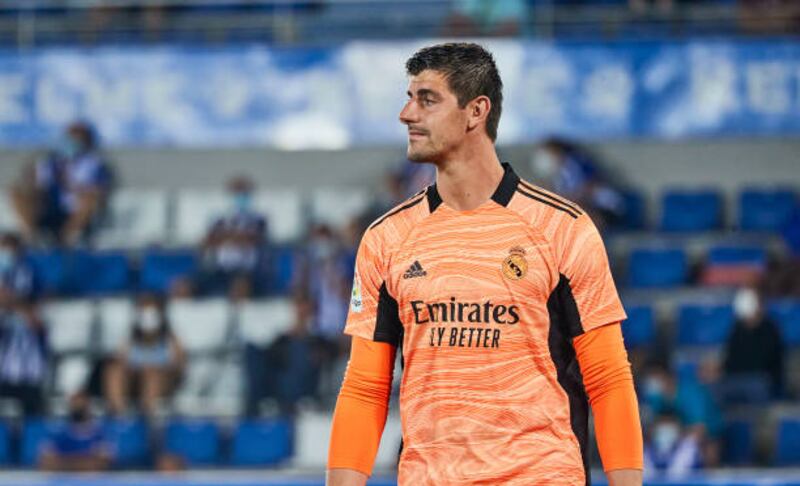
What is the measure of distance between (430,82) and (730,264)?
10.6m

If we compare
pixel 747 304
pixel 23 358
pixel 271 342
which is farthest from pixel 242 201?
pixel 747 304

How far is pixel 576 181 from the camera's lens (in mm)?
14188

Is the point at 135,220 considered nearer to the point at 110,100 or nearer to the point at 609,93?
the point at 110,100

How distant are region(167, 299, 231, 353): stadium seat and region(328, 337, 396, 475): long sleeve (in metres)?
9.91

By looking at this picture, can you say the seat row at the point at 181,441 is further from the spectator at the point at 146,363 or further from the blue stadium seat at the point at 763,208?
the blue stadium seat at the point at 763,208

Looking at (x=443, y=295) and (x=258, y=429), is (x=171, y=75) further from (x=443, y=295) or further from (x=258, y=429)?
(x=443, y=295)

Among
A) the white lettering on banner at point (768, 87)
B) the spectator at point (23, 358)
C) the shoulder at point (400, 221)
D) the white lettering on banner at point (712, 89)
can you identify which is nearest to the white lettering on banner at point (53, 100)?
the spectator at point (23, 358)

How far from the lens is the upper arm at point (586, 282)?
3.78 meters

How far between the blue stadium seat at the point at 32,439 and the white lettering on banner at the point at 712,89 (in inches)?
232

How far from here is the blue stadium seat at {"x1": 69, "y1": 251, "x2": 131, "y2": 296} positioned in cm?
1451

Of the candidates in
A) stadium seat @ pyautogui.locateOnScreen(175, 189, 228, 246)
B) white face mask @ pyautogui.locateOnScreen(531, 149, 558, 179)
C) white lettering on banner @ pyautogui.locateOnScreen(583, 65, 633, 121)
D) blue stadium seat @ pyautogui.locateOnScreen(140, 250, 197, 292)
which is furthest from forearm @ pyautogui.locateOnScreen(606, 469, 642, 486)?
stadium seat @ pyautogui.locateOnScreen(175, 189, 228, 246)

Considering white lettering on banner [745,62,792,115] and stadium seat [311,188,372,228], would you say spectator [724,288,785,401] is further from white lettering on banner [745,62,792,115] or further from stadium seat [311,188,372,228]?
stadium seat [311,188,372,228]

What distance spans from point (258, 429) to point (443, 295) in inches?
339

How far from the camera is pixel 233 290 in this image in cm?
1389
